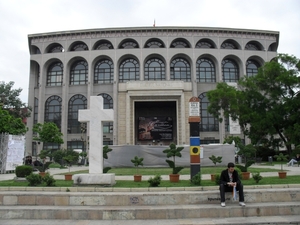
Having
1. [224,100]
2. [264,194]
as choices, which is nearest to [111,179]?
[264,194]

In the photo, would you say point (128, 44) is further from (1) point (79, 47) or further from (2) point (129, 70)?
(1) point (79, 47)

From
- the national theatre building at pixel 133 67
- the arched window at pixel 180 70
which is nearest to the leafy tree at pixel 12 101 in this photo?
the national theatre building at pixel 133 67

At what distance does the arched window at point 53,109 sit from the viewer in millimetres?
46469

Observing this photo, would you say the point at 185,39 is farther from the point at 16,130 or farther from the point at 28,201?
the point at 28,201

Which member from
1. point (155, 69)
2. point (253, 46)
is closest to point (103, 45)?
point (155, 69)

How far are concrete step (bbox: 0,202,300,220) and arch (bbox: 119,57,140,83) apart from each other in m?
39.8

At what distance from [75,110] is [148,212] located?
40.9m

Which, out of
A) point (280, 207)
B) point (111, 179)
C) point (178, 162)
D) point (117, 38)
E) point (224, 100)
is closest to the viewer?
point (280, 207)

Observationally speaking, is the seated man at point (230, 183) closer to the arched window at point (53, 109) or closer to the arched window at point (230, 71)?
the arched window at point (230, 71)

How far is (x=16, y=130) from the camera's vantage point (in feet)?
85.5

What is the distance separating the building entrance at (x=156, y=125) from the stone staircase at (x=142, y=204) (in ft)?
108

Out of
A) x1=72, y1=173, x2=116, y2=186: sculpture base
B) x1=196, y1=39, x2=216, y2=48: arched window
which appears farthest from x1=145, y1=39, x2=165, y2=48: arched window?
x1=72, y1=173, x2=116, y2=186: sculpture base

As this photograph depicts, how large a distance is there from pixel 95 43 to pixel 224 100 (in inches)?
985

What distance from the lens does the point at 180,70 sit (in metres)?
46.8
